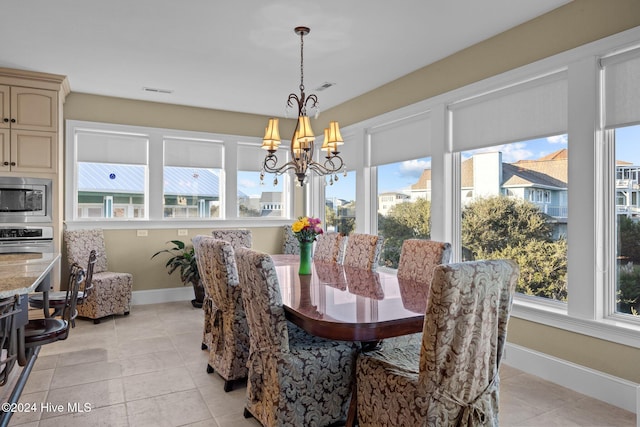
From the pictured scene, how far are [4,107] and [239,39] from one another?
2.79 m

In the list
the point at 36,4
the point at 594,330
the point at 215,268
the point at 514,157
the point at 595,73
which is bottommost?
the point at 594,330

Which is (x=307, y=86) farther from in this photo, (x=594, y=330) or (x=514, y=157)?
(x=594, y=330)

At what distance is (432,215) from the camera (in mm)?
4293

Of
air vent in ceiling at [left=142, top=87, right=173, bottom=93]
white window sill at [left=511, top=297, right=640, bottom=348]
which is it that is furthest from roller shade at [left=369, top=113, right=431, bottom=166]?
air vent in ceiling at [left=142, top=87, right=173, bottom=93]

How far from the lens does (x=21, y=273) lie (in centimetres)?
237

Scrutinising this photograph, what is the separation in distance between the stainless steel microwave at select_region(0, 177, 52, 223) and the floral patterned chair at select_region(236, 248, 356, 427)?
3.37 m

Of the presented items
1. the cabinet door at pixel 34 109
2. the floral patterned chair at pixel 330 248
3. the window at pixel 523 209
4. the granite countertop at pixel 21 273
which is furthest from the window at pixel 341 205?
the granite countertop at pixel 21 273

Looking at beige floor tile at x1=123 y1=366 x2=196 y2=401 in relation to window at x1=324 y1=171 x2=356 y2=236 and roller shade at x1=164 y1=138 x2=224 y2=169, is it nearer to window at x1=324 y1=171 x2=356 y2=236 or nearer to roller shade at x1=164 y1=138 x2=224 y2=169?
window at x1=324 y1=171 x2=356 y2=236

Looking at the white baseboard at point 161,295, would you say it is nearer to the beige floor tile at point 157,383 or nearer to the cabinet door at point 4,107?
the cabinet door at point 4,107

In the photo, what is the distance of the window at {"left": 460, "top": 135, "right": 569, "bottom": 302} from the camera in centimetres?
323

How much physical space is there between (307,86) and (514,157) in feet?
8.37

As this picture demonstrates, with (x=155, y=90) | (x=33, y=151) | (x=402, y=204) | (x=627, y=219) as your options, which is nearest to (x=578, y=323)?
(x=627, y=219)

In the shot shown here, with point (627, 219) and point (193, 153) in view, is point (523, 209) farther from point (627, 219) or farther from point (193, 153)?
point (193, 153)

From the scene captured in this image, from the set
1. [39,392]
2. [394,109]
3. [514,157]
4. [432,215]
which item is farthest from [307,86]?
[39,392]
